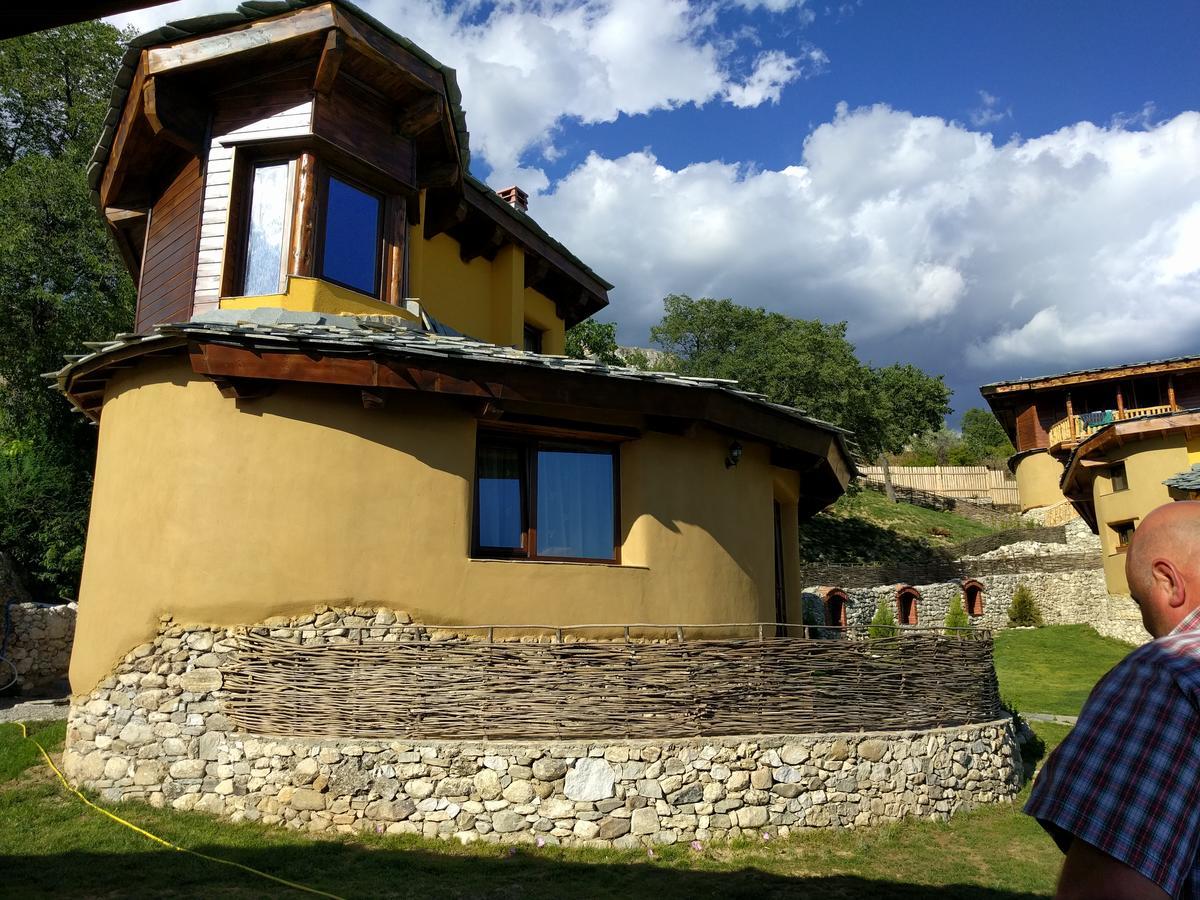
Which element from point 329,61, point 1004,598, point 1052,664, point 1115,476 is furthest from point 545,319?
point 1004,598

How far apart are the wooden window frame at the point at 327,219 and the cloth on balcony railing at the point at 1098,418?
34.9m

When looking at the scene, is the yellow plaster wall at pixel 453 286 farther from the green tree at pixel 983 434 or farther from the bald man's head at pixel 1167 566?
the green tree at pixel 983 434

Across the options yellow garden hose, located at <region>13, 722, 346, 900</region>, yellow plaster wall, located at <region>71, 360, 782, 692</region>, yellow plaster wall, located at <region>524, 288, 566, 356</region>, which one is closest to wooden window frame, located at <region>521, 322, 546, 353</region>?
yellow plaster wall, located at <region>524, 288, 566, 356</region>

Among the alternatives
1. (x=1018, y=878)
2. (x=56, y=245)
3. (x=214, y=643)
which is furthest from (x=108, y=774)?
(x=56, y=245)

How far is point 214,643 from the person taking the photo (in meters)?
8.29

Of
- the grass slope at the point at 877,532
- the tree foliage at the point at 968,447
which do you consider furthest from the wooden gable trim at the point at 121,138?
the tree foliage at the point at 968,447

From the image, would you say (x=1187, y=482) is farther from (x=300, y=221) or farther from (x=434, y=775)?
(x=300, y=221)

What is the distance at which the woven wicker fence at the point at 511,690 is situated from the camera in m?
7.95

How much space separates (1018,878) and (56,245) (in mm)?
22181

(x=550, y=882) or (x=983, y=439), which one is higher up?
(x=983, y=439)

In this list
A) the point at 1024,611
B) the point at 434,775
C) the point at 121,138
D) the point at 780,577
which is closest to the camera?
the point at 434,775

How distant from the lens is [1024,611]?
29250mm

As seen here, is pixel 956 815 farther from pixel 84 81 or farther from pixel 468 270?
pixel 84 81

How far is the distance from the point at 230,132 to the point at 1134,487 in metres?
27.1
